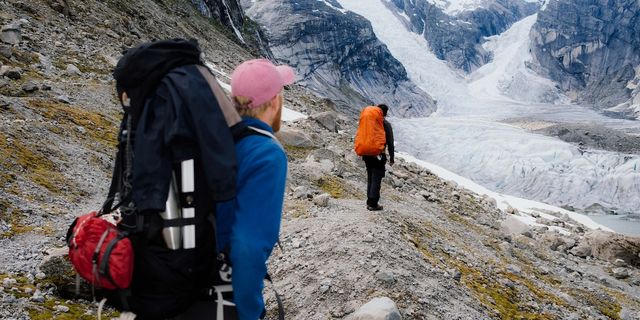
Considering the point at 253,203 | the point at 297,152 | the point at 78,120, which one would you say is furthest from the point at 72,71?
the point at 253,203

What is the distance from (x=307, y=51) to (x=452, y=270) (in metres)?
166

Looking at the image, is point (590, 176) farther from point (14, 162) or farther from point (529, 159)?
point (14, 162)

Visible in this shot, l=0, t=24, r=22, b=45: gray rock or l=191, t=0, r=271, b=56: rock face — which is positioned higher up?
l=0, t=24, r=22, b=45: gray rock

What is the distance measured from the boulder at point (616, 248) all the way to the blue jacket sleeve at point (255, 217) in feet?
59.2

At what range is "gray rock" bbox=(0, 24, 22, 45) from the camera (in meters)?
15.7

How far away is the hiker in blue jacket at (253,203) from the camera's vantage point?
233 cm

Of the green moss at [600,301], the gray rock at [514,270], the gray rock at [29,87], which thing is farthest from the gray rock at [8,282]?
the green moss at [600,301]

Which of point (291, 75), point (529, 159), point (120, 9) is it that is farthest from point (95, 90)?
point (529, 159)

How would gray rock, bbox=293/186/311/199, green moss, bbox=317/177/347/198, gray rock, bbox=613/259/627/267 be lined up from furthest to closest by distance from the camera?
1. gray rock, bbox=613/259/627/267
2. green moss, bbox=317/177/347/198
3. gray rock, bbox=293/186/311/199

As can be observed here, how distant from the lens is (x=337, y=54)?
6939 inches

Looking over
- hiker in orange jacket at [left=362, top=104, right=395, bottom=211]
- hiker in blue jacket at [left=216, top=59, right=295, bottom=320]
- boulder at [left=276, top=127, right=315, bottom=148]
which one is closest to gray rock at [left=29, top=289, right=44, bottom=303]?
hiker in blue jacket at [left=216, top=59, right=295, bottom=320]

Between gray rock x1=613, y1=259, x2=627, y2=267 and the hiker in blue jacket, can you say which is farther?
gray rock x1=613, y1=259, x2=627, y2=267

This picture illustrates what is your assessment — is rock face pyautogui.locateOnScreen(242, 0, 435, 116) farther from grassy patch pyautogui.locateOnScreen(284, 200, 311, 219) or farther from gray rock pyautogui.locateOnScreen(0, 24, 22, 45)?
grassy patch pyautogui.locateOnScreen(284, 200, 311, 219)

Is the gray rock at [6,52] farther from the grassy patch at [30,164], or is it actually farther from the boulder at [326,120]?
the boulder at [326,120]
